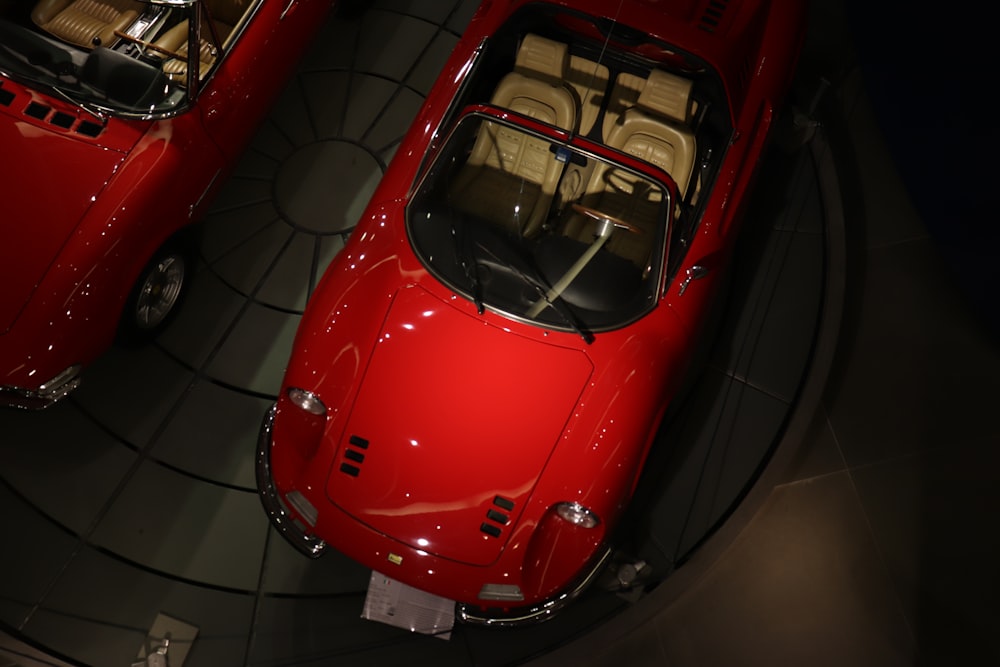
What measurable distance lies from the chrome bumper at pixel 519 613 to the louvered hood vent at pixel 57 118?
266 centimetres

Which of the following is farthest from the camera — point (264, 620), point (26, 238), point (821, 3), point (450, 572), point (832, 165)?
point (821, 3)

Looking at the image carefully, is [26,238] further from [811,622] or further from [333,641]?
[811,622]

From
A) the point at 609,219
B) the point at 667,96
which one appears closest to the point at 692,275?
the point at 609,219

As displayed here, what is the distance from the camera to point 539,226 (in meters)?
3.47

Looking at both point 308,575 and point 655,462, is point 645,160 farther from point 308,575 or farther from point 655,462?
point 308,575

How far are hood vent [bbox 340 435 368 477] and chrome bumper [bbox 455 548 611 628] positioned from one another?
Result: 28.9 inches

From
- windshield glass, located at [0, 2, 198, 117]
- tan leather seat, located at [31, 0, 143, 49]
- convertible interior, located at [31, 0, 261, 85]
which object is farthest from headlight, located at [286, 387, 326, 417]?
tan leather seat, located at [31, 0, 143, 49]

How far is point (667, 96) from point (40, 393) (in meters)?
3.19

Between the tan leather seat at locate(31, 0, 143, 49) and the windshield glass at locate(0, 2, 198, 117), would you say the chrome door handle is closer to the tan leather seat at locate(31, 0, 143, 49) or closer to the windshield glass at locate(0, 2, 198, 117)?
the windshield glass at locate(0, 2, 198, 117)

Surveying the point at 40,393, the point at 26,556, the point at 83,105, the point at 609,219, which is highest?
the point at 609,219

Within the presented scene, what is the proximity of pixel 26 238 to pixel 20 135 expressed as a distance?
1.66 ft

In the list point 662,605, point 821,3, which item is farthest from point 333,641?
point 821,3

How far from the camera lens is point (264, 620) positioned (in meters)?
3.39

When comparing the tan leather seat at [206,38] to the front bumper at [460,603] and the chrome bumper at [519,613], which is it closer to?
the front bumper at [460,603]
